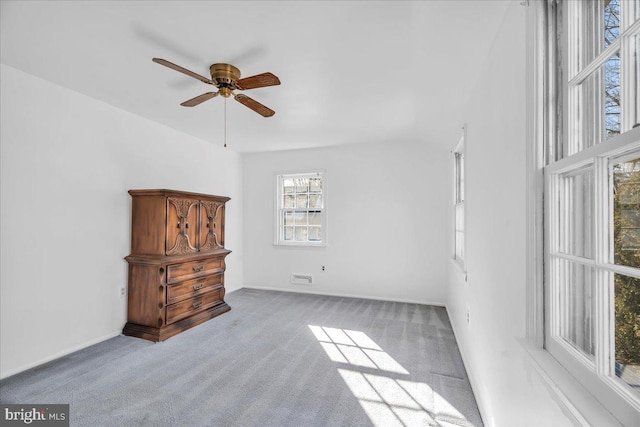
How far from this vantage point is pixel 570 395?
32.1 inches

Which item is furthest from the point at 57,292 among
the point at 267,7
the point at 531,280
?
the point at 531,280

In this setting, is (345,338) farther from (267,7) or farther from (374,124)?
(267,7)

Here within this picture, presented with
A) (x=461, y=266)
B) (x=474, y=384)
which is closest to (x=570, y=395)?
(x=474, y=384)

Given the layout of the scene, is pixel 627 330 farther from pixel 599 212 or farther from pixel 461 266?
pixel 461 266

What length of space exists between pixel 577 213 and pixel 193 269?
12.0ft

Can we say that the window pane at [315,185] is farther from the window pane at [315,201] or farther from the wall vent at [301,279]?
the wall vent at [301,279]

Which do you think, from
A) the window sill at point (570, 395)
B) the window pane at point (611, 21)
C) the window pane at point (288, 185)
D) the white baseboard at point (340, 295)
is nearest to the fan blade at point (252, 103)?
the window pane at point (611, 21)

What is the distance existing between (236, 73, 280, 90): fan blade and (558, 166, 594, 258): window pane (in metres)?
1.72

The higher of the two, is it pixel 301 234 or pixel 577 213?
pixel 577 213

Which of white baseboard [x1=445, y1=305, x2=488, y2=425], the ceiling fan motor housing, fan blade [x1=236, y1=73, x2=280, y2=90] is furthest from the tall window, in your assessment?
the ceiling fan motor housing

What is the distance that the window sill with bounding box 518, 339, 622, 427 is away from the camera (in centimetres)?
72

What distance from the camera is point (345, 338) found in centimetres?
311

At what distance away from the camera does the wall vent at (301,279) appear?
16.4 ft

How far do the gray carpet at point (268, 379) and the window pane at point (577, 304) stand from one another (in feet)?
4.10
